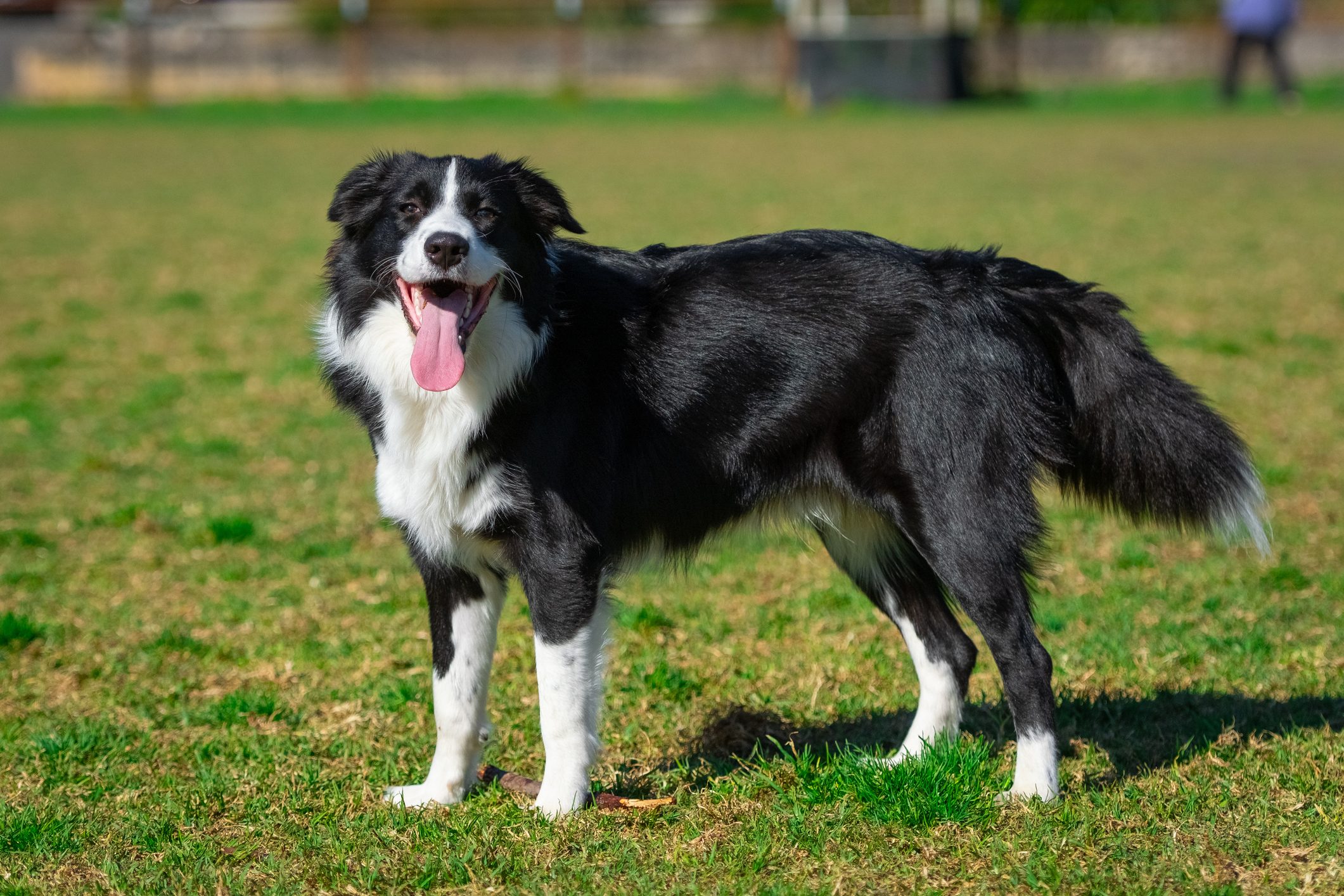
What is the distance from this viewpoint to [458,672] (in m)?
4.02

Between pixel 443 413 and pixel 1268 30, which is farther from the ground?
pixel 1268 30

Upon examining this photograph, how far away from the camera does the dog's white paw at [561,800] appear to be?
3.79 meters

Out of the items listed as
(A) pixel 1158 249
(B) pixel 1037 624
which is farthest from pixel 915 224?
(B) pixel 1037 624

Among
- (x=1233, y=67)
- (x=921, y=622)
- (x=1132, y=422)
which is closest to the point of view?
(x=1132, y=422)

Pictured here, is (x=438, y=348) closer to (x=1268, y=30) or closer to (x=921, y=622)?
(x=921, y=622)

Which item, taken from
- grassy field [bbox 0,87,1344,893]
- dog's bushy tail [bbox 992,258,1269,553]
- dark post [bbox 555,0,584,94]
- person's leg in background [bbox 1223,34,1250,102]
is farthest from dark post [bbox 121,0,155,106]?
dog's bushy tail [bbox 992,258,1269,553]

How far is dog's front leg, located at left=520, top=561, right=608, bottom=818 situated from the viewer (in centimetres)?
372

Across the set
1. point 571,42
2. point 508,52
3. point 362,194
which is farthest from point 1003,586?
point 508,52

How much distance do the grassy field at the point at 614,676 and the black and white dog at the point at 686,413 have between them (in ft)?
1.14

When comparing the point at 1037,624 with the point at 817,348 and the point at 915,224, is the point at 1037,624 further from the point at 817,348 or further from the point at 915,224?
the point at 915,224

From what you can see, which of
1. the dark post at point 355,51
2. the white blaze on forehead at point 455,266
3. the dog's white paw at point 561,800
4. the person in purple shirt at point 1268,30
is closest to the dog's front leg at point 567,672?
the dog's white paw at point 561,800

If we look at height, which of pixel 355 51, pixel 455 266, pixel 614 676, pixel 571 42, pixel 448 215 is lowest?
pixel 614 676

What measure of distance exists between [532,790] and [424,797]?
0.32 m

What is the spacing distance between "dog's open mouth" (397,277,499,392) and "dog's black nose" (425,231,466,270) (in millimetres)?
62
